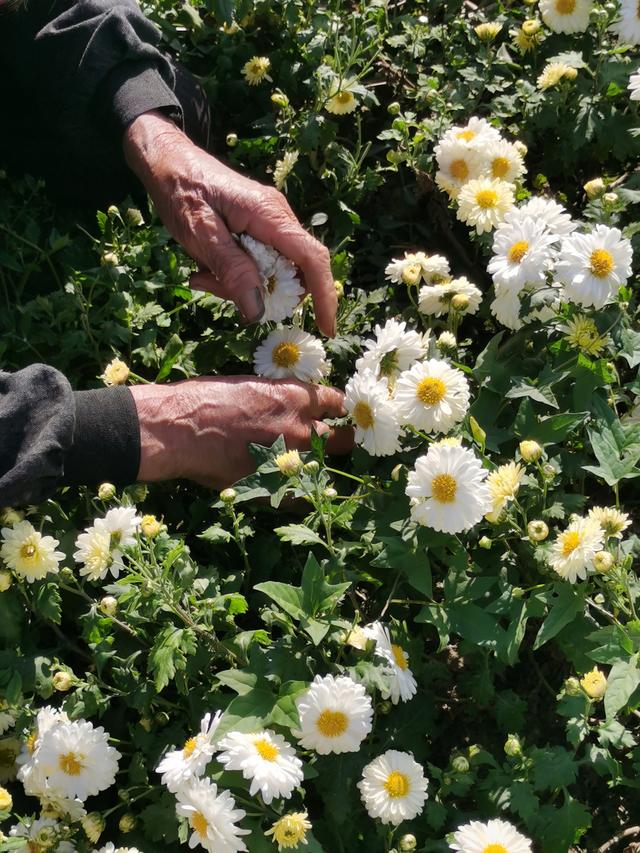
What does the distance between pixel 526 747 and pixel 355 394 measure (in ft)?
2.58

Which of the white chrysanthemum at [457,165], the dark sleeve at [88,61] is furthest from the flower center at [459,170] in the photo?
the dark sleeve at [88,61]

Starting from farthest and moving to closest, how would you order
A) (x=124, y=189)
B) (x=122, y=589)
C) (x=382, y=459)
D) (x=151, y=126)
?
(x=124, y=189) → (x=151, y=126) → (x=382, y=459) → (x=122, y=589)

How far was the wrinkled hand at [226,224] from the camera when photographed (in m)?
2.32

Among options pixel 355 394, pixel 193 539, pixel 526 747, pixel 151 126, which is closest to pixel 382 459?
pixel 355 394

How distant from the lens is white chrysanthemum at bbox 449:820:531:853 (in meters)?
1.77

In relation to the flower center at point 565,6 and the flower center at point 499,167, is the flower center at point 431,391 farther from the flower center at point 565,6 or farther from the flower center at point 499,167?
the flower center at point 565,6

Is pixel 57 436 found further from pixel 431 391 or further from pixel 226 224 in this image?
pixel 431 391

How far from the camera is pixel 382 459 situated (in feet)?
7.51

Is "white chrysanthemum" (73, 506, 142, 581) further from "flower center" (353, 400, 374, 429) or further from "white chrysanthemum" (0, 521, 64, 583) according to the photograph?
"flower center" (353, 400, 374, 429)

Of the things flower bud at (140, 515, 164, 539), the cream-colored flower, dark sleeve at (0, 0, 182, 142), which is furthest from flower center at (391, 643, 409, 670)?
the cream-colored flower

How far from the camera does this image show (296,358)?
2.40 meters

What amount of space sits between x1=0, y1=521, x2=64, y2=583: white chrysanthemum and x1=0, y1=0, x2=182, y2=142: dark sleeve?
3.84ft

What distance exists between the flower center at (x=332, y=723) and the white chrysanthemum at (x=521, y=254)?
0.91m

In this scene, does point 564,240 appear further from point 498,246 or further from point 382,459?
point 382,459
